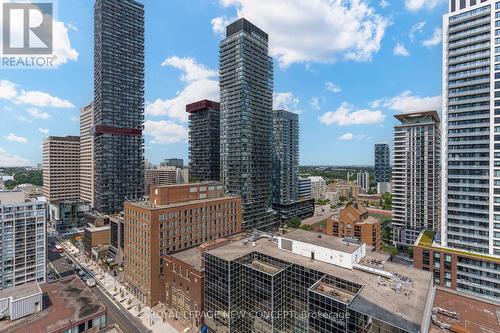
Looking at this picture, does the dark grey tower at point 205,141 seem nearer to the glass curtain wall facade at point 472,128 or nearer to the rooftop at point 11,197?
the rooftop at point 11,197

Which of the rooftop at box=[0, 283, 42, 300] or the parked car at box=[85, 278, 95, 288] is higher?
the rooftop at box=[0, 283, 42, 300]

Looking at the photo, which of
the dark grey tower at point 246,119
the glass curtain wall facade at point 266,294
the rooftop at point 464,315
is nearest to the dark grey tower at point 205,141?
the dark grey tower at point 246,119

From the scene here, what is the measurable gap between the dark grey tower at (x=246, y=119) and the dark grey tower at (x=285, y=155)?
121 ft

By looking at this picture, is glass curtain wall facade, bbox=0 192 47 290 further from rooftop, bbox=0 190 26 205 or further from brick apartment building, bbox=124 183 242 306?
brick apartment building, bbox=124 183 242 306

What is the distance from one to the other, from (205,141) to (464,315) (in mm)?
146859

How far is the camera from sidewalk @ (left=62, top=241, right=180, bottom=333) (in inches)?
2267

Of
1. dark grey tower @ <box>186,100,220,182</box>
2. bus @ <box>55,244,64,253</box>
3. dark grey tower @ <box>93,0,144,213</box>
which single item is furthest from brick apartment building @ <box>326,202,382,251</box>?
bus @ <box>55,244,64,253</box>

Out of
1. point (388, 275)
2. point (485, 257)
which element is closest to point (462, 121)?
point (485, 257)

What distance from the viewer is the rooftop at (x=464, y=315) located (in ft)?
131

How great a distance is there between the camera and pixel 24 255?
69.5 metres

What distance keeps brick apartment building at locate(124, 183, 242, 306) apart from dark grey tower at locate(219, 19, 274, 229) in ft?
120

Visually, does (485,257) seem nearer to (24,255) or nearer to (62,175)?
(24,255)

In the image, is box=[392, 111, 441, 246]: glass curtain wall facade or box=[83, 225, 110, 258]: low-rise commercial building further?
box=[392, 111, 441, 246]: glass curtain wall facade

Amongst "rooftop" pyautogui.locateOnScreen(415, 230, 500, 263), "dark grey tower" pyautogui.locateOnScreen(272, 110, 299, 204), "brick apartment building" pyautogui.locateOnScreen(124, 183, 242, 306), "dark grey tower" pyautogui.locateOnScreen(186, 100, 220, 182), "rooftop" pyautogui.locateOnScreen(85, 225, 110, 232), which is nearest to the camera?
"brick apartment building" pyautogui.locateOnScreen(124, 183, 242, 306)
